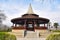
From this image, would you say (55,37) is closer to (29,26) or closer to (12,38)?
(12,38)

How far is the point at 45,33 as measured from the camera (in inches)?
1232

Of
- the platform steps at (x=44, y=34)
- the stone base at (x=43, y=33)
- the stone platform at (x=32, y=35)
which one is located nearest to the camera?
the stone platform at (x=32, y=35)

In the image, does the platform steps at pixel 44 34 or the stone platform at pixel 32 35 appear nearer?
the stone platform at pixel 32 35

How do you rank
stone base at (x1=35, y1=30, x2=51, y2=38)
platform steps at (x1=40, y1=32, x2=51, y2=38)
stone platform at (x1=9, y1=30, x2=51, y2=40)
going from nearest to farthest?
stone platform at (x1=9, y1=30, x2=51, y2=40), platform steps at (x1=40, y1=32, x2=51, y2=38), stone base at (x1=35, y1=30, x2=51, y2=38)

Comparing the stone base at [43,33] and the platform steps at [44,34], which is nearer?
the platform steps at [44,34]

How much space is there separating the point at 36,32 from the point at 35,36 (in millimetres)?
1494

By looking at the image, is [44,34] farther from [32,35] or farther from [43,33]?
[32,35]

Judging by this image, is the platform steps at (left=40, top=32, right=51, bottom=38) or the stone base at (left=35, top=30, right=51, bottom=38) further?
the stone base at (left=35, top=30, right=51, bottom=38)

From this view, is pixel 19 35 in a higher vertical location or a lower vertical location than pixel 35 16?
lower

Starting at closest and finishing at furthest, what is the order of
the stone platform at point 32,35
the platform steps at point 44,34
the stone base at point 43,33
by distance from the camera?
the stone platform at point 32,35 < the platform steps at point 44,34 < the stone base at point 43,33

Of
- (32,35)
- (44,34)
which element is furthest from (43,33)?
(32,35)

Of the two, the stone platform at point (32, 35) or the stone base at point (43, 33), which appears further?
the stone base at point (43, 33)

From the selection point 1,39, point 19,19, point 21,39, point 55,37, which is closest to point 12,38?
point 1,39

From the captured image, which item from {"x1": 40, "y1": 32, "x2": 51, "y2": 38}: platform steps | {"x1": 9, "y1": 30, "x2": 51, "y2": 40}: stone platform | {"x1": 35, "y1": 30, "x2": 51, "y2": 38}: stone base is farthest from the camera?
{"x1": 35, "y1": 30, "x2": 51, "y2": 38}: stone base
